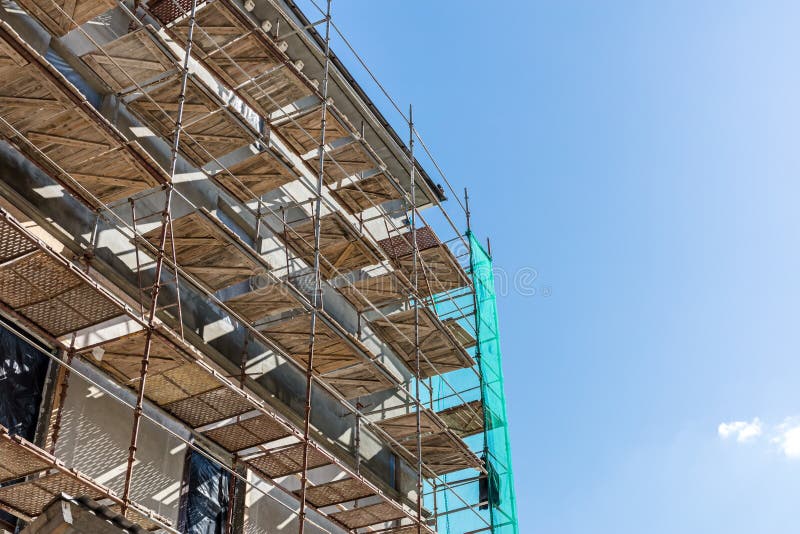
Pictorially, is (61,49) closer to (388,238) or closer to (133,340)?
(133,340)

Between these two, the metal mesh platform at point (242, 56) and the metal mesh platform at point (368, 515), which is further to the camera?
the metal mesh platform at point (242, 56)

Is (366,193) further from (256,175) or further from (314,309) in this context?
(314,309)

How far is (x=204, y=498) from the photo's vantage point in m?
13.6

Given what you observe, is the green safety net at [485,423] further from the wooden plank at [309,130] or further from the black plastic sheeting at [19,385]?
the black plastic sheeting at [19,385]

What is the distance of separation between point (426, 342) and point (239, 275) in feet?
21.8

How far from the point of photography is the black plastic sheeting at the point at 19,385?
35.7ft

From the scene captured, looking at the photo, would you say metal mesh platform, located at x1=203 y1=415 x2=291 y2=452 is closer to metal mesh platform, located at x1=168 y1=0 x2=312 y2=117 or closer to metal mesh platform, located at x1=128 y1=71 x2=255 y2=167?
metal mesh platform, located at x1=128 y1=71 x2=255 y2=167

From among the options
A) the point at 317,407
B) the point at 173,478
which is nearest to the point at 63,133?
the point at 173,478

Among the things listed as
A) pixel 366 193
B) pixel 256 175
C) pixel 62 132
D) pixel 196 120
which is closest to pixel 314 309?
pixel 256 175

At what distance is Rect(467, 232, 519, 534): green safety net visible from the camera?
1961cm

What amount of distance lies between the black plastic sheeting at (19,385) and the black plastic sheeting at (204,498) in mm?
2775

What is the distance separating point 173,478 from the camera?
13047mm

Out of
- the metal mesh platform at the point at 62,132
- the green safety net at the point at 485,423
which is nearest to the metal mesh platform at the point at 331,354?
the green safety net at the point at 485,423

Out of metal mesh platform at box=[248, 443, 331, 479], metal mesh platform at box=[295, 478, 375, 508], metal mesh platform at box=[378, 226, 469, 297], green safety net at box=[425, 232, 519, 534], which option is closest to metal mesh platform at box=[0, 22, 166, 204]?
metal mesh platform at box=[248, 443, 331, 479]
